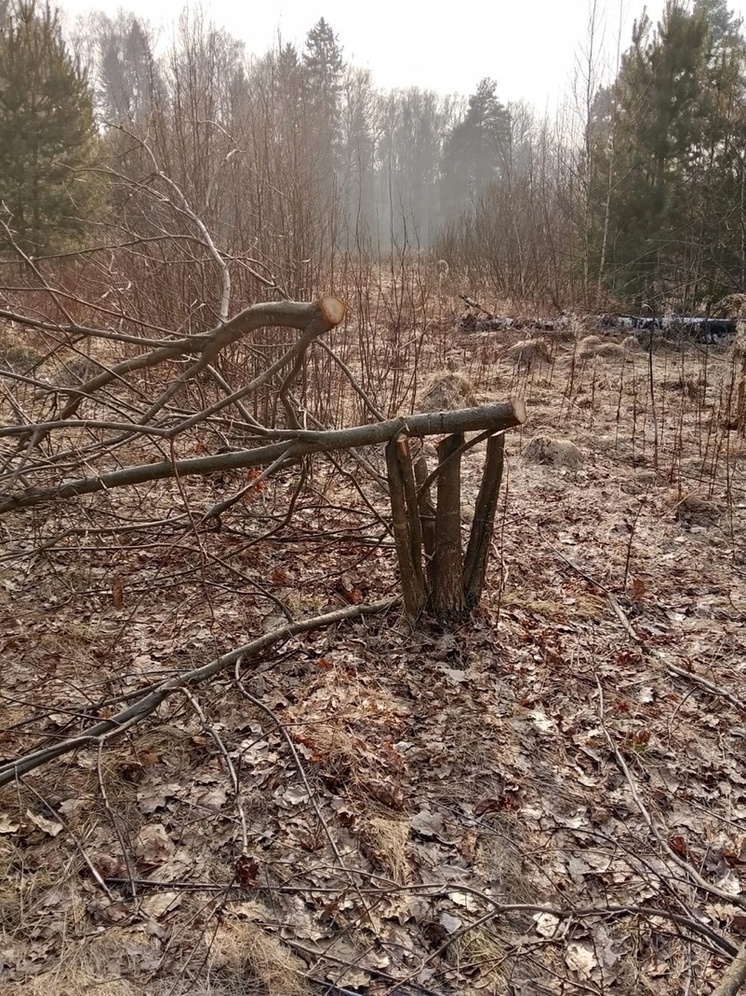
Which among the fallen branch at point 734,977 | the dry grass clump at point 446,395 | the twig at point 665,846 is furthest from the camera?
the dry grass clump at point 446,395

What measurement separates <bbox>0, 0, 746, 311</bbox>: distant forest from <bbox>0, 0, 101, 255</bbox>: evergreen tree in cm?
2

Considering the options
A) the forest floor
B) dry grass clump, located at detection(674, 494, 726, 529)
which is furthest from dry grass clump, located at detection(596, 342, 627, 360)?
the forest floor

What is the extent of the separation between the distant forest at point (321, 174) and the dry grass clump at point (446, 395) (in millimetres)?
1409

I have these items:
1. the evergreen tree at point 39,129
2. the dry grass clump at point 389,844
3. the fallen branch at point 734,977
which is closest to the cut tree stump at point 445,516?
the dry grass clump at point 389,844

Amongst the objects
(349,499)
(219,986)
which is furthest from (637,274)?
(219,986)

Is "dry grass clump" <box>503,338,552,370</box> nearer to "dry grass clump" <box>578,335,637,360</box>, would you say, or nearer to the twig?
"dry grass clump" <box>578,335,637,360</box>

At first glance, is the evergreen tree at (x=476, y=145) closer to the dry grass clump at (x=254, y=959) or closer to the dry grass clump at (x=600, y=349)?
the dry grass clump at (x=600, y=349)

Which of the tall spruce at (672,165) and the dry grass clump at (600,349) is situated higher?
the tall spruce at (672,165)

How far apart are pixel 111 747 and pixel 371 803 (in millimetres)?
1022

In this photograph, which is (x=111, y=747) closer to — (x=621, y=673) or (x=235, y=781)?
(x=235, y=781)

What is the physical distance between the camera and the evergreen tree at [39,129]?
31.1 feet

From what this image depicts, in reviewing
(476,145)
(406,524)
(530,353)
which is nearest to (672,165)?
(530,353)

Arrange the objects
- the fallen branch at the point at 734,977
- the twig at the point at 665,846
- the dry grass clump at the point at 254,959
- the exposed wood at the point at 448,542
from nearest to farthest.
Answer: the fallen branch at the point at 734,977
the dry grass clump at the point at 254,959
the twig at the point at 665,846
the exposed wood at the point at 448,542

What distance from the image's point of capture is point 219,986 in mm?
1752
